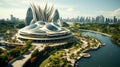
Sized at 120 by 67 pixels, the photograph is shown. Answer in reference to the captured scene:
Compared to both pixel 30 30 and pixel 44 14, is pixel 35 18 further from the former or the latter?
pixel 30 30

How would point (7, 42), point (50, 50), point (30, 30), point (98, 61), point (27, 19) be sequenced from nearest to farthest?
point (98, 61) → point (50, 50) → point (7, 42) → point (30, 30) → point (27, 19)

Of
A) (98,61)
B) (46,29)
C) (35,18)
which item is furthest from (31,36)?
(35,18)

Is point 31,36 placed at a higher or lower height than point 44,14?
lower

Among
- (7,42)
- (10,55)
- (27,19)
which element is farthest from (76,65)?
(27,19)

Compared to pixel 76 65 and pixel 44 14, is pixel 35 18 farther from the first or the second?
pixel 76 65

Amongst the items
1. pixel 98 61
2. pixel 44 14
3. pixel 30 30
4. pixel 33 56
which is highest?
pixel 44 14

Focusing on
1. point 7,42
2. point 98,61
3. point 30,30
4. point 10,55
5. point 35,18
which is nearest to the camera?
point 10,55

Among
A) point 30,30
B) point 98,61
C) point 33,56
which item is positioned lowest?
point 98,61

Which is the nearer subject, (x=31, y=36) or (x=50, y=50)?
(x=50, y=50)

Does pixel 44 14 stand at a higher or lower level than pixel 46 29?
higher
